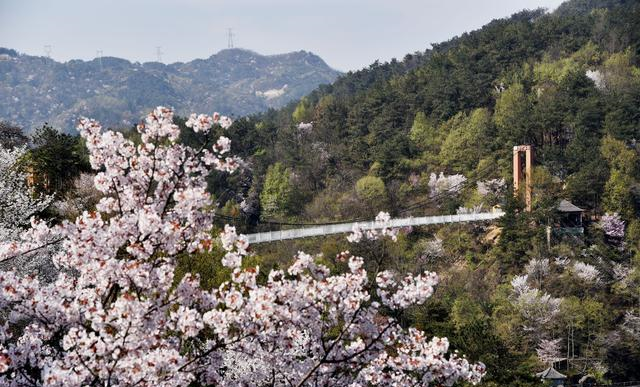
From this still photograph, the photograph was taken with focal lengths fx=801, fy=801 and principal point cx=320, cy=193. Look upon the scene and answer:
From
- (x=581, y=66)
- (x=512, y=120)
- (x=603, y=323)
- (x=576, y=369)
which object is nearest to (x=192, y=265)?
(x=576, y=369)

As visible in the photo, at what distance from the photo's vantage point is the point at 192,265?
1739 cm

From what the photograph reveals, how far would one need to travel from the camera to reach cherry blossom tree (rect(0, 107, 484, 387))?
470cm

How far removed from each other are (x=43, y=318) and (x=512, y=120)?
38.4m

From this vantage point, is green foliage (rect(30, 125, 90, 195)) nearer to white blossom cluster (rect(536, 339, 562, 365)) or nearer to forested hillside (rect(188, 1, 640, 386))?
forested hillside (rect(188, 1, 640, 386))

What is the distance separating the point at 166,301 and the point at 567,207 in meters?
31.2

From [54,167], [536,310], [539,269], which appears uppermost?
[54,167]

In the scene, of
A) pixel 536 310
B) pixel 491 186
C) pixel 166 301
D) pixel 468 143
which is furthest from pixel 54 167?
pixel 468 143

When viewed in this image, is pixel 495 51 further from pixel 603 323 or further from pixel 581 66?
pixel 603 323

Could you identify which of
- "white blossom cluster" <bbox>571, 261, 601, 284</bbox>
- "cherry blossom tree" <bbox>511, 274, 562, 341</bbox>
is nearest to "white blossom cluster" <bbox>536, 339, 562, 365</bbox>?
"cherry blossom tree" <bbox>511, 274, 562, 341</bbox>

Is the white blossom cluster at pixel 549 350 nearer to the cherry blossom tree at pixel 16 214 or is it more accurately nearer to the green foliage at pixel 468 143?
the cherry blossom tree at pixel 16 214

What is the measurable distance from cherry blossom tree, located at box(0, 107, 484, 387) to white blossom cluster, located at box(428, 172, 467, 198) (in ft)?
116

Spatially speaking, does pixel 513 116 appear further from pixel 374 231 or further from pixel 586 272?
pixel 374 231

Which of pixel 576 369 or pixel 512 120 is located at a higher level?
pixel 512 120

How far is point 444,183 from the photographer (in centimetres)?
4184
